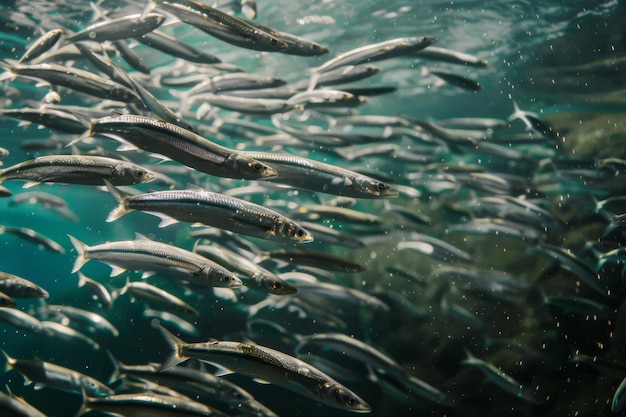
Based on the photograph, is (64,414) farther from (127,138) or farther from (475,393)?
(127,138)

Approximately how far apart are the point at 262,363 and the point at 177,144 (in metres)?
1.93

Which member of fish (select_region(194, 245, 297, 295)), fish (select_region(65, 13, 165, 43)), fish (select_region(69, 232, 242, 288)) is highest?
fish (select_region(65, 13, 165, 43))

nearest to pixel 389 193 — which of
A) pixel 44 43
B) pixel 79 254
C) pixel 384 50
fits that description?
pixel 384 50

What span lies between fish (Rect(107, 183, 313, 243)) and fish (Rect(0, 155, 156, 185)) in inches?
8.2

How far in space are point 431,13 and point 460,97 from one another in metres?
7.95

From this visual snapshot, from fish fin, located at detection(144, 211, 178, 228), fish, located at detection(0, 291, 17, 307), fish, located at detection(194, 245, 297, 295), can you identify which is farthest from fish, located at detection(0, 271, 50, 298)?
fish fin, located at detection(144, 211, 178, 228)

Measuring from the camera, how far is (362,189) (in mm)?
4121

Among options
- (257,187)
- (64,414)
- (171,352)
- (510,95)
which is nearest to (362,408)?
(171,352)

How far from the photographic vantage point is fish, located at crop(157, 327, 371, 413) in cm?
366

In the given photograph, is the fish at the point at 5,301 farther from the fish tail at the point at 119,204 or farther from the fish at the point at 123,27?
the fish at the point at 123,27

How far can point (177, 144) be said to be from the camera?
323cm

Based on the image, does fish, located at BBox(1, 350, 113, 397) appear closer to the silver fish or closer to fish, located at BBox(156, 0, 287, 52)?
the silver fish

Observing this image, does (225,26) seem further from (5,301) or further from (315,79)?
(5,301)

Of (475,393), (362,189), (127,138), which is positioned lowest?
(475,393)
